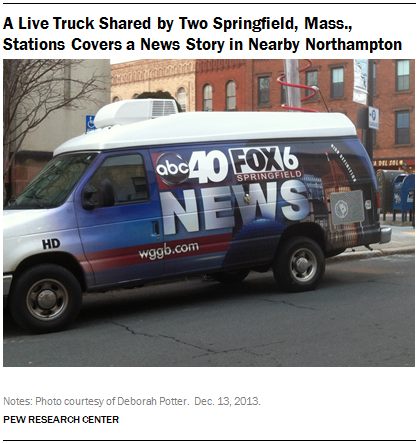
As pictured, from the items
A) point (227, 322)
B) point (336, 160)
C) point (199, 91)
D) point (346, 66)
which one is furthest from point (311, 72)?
point (227, 322)

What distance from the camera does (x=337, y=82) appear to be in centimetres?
4228

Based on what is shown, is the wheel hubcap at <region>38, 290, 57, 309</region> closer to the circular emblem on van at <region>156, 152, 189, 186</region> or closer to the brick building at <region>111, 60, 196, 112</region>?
the circular emblem on van at <region>156, 152, 189, 186</region>

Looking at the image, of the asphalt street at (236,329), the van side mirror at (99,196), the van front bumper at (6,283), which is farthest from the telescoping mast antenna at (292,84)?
the van front bumper at (6,283)

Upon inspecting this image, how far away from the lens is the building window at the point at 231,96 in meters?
46.5

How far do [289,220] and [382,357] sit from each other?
11.8 feet

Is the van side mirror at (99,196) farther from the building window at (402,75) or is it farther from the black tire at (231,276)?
the building window at (402,75)

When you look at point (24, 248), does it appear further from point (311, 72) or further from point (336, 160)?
point (311, 72)

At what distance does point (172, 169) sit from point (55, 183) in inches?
58.3

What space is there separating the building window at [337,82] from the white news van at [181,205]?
3343 centimetres

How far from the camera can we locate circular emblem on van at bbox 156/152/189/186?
8281 millimetres

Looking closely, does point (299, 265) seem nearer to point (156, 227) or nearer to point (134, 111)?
point (156, 227)
